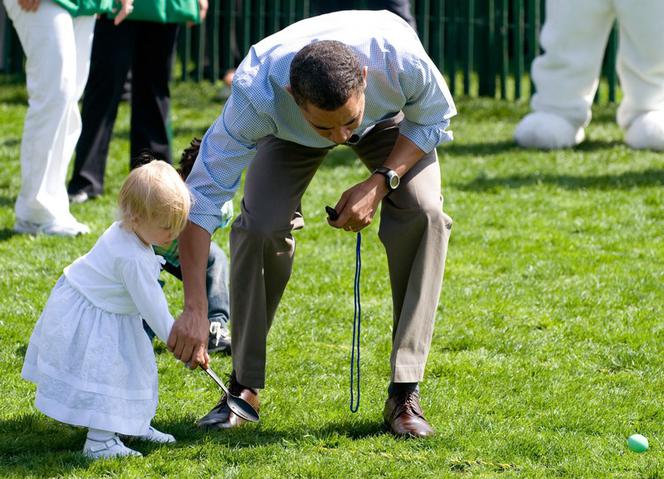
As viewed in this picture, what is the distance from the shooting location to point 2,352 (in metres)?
4.83

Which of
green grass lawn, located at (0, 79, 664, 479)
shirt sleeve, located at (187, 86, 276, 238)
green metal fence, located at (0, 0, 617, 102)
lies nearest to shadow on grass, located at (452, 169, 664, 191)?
green grass lawn, located at (0, 79, 664, 479)

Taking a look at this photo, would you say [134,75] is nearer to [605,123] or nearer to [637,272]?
[637,272]

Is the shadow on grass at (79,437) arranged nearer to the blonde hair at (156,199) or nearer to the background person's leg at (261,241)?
the background person's leg at (261,241)

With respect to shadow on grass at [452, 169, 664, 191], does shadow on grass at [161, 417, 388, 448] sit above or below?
above

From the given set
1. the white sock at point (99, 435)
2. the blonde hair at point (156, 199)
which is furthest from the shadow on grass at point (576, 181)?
the white sock at point (99, 435)

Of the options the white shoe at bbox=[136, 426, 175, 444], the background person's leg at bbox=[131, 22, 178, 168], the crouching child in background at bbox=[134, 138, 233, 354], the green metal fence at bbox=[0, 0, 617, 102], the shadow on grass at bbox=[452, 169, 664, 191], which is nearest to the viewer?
the white shoe at bbox=[136, 426, 175, 444]

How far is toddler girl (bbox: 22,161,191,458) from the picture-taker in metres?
3.84

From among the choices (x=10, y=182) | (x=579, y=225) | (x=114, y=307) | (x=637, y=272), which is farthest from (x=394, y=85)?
(x=10, y=182)

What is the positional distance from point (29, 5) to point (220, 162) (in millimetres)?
2660

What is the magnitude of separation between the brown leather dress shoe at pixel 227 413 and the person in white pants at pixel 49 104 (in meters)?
2.43

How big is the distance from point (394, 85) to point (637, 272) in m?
2.58

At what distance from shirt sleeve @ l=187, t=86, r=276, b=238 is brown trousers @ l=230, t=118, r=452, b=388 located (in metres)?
0.27

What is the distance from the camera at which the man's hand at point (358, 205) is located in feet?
12.8

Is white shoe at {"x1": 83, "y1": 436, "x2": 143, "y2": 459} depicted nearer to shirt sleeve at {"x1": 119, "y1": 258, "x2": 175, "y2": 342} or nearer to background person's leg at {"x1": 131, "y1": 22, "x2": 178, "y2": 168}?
shirt sleeve at {"x1": 119, "y1": 258, "x2": 175, "y2": 342}
